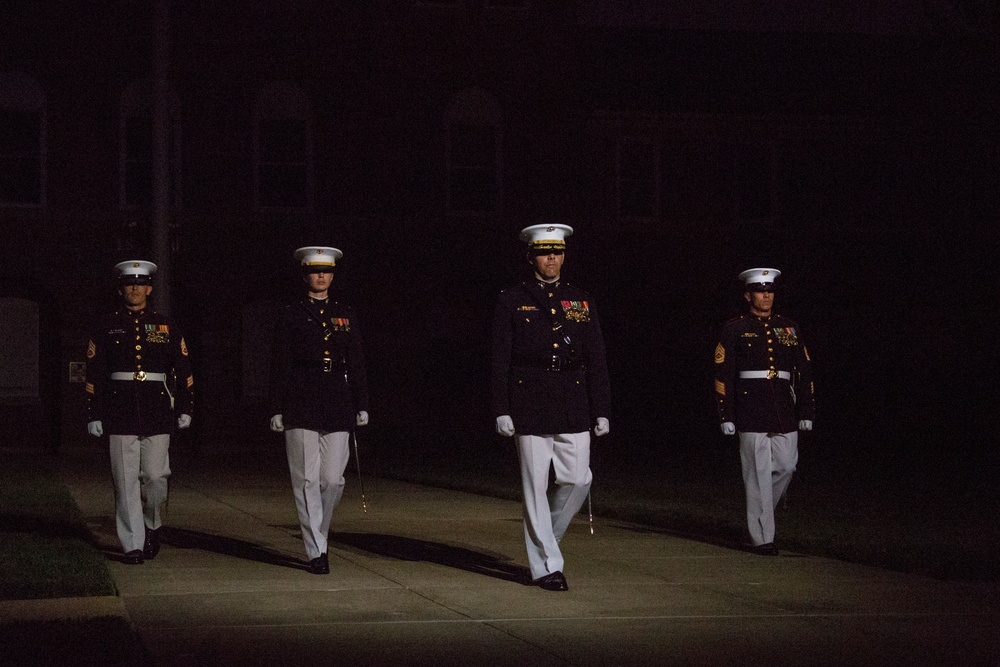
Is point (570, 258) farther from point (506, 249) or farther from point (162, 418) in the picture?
point (162, 418)

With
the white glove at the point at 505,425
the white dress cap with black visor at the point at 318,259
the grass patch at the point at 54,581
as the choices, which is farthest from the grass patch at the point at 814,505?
the grass patch at the point at 54,581

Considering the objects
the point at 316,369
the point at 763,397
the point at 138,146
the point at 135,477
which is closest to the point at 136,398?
the point at 135,477

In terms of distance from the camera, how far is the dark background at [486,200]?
96.0 feet

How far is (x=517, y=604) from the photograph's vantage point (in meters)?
9.31

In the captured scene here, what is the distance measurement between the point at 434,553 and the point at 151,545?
2.07m

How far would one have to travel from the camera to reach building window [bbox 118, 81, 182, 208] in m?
29.5

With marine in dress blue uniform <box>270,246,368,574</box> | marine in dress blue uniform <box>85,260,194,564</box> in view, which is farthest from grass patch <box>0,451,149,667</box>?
marine in dress blue uniform <box>270,246,368,574</box>

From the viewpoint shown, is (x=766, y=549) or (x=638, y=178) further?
(x=638, y=178)

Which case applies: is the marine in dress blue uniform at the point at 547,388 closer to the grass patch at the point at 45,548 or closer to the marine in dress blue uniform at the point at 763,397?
the marine in dress blue uniform at the point at 763,397

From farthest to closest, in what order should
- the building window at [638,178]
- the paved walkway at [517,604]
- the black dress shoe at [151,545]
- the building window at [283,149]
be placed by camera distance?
the building window at [638,178] < the building window at [283,149] < the black dress shoe at [151,545] < the paved walkway at [517,604]

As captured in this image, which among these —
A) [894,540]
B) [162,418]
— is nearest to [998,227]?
[894,540]

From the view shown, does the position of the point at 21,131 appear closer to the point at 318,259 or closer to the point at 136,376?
the point at 136,376

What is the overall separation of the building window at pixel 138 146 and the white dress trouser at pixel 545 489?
20.5m

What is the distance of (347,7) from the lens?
98.1 ft
